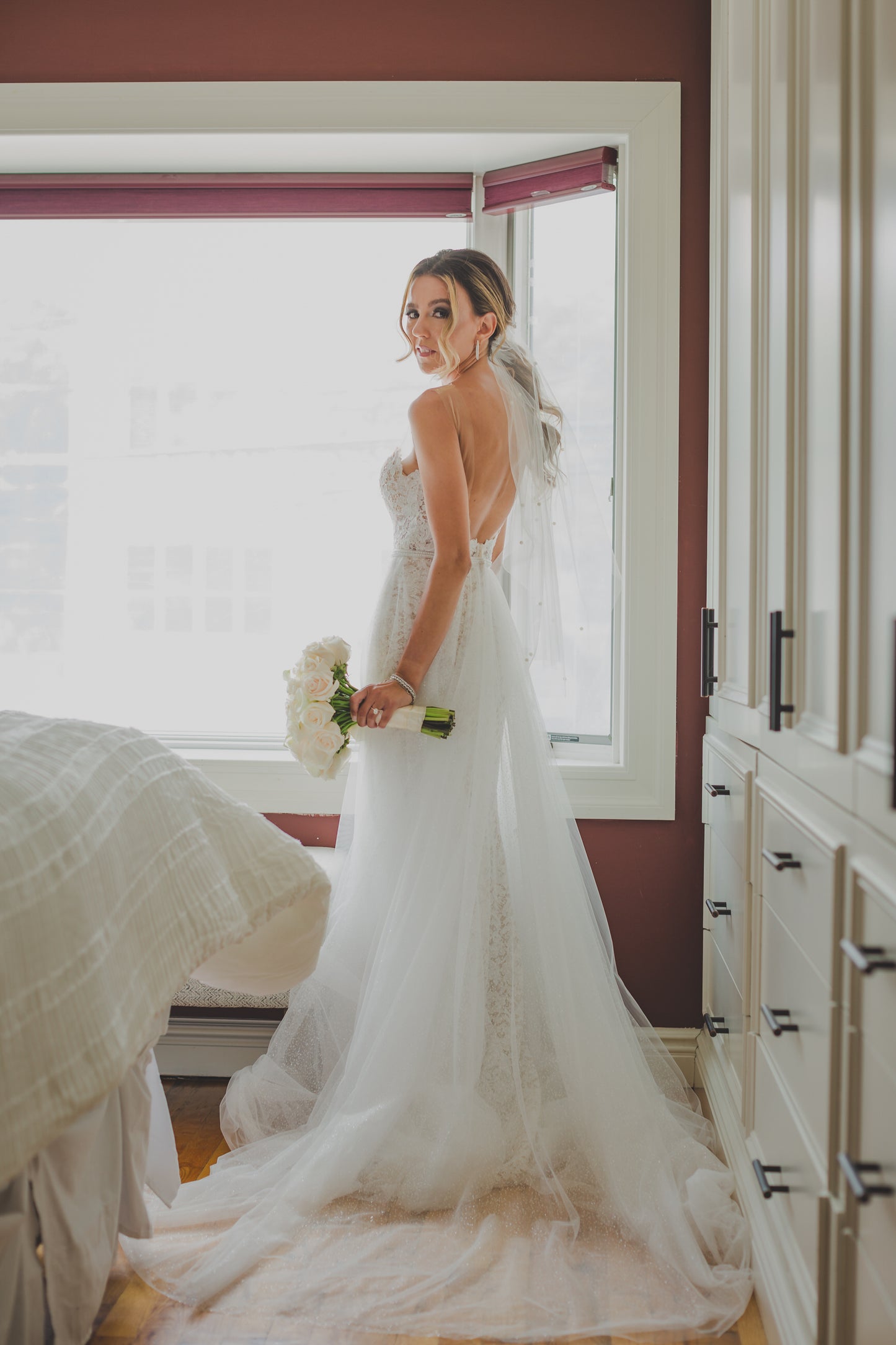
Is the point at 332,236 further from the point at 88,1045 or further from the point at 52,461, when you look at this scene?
the point at 88,1045

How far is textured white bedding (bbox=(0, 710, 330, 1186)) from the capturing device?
100 cm

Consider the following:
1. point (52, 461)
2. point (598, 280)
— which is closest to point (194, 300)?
point (52, 461)

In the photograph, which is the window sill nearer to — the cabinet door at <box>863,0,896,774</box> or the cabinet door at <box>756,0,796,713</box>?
the cabinet door at <box>756,0,796,713</box>

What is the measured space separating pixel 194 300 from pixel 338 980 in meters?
2.02

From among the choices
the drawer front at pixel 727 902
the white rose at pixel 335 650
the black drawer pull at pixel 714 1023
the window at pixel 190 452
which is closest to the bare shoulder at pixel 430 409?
the white rose at pixel 335 650

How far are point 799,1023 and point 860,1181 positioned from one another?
0.35 meters

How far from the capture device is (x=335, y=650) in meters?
2.08

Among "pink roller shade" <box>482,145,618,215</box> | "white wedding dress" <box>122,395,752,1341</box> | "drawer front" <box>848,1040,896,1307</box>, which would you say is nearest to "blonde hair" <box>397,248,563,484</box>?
"white wedding dress" <box>122,395,752,1341</box>

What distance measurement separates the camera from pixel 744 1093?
1746 mm

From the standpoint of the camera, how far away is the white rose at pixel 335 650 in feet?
6.79

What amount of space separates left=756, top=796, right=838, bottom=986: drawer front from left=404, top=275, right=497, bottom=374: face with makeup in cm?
119

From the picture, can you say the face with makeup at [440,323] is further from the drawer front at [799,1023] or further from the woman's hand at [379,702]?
the drawer front at [799,1023]

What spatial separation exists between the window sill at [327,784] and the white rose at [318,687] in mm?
579

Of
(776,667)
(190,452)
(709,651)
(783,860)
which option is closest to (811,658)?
(776,667)
